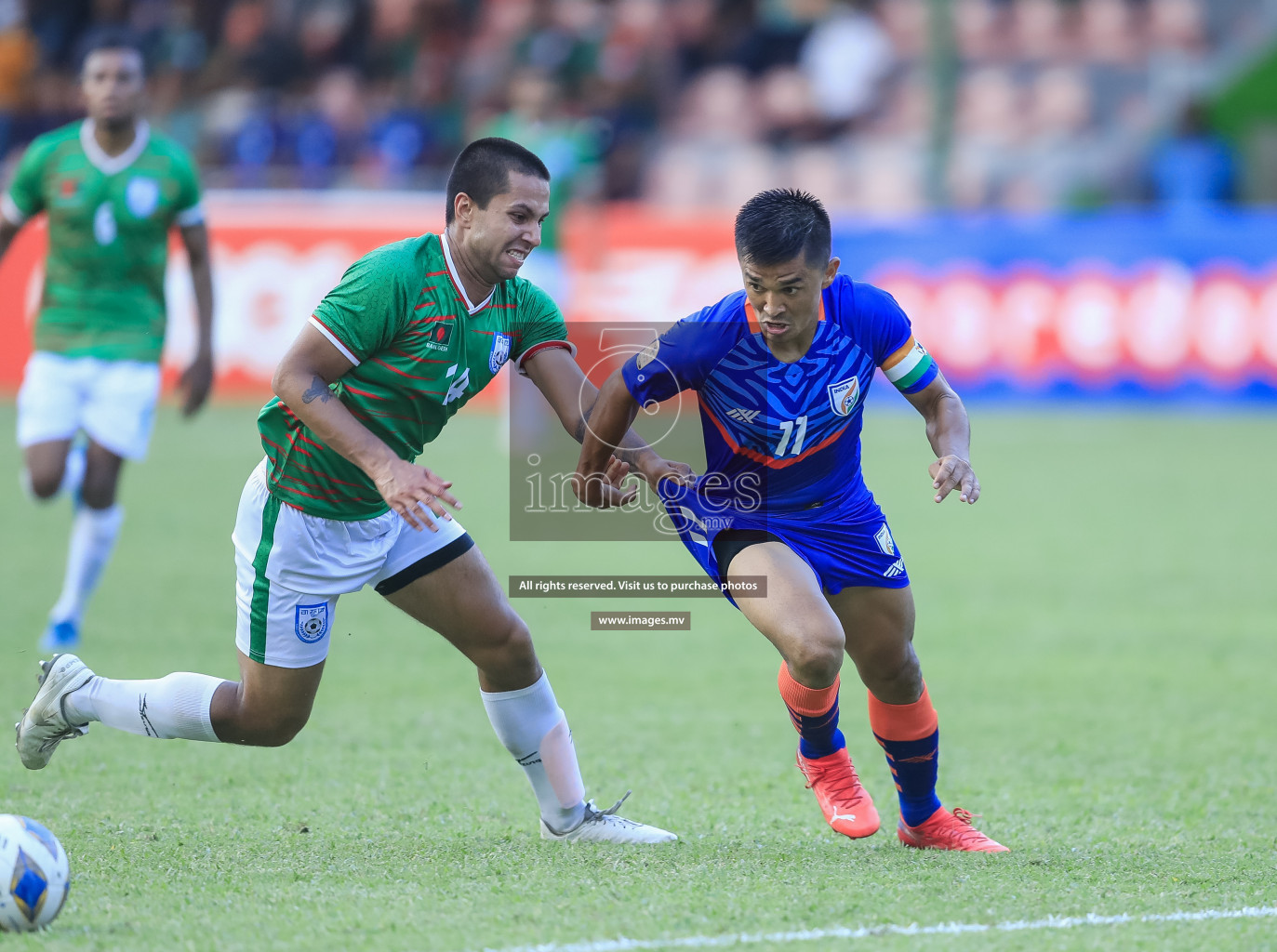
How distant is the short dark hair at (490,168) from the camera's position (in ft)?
14.5

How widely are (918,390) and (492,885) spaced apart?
1898 mm

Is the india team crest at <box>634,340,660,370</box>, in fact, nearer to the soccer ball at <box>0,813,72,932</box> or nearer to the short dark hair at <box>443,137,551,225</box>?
the short dark hair at <box>443,137,551,225</box>

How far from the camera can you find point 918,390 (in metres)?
4.77

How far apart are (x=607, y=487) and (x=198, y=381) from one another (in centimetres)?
376

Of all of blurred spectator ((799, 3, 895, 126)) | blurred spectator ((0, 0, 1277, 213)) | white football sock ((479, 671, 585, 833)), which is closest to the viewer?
white football sock ((479, 671, 585, 833))

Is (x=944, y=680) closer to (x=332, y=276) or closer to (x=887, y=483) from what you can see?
(x=887, y=483)

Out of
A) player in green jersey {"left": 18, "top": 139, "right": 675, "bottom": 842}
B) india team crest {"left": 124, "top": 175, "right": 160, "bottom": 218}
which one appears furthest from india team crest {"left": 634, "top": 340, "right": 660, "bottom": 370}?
india team crest {"left": 124, "top": 175, "right": 160, "bottom": 218}

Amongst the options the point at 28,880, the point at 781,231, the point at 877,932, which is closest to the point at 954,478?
the point at 781,231

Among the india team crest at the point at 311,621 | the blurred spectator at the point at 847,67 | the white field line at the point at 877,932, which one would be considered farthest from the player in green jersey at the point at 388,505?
the blurred spectator at the point at 847,67

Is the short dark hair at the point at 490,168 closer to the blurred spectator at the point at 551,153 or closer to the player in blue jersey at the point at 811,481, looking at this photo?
the player in blue jersey at the point at 811,481

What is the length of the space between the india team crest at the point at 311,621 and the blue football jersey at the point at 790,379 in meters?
1.10

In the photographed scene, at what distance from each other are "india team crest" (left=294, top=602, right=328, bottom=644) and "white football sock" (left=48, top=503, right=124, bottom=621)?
326 cm

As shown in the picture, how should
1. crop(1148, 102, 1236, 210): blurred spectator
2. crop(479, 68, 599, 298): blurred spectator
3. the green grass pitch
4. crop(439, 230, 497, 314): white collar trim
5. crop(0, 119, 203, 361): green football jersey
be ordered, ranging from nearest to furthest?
the green grass pitch → crop(439, 230, 497, 314): white collar trim → crop(0, 119, 203, 361): green football jersey → crop(479, 68, 599, 298): blurred spectator → crop(1148, 102, 1236, 210): blurred spectator

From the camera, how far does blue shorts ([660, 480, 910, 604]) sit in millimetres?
4742
